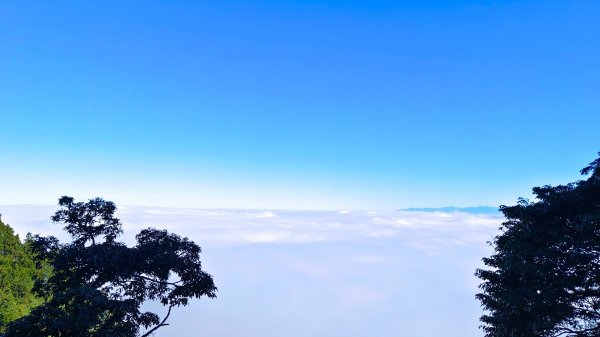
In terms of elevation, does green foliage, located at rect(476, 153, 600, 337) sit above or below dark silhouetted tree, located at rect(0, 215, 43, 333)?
above

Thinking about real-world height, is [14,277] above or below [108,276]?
below

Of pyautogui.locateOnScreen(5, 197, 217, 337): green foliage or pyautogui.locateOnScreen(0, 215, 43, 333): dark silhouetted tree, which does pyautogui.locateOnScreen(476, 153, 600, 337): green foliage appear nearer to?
pyautogui.locateOnScreen(5, 197, 217, 337): green foliage

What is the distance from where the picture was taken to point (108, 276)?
15.9 meters

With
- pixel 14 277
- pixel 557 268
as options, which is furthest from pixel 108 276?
pixel 14 277

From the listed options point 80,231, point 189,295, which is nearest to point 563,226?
point 189,295

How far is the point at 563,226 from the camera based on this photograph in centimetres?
1617

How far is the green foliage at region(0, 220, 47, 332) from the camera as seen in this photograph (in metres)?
36.3

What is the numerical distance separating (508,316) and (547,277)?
2.89 meters

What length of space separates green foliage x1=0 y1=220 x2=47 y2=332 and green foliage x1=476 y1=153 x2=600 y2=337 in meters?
38.1

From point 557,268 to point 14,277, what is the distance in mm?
54832

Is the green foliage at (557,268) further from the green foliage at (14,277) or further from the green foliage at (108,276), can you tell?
the green foliage at (14,277)

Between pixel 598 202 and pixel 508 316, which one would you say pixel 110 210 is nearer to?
pixel 508 316

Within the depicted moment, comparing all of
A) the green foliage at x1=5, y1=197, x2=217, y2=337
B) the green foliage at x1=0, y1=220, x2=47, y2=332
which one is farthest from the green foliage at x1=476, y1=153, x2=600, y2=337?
the green foliage at x1=0, y1=220, x2=47, y2=332

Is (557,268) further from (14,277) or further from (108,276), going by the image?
(14,277)
